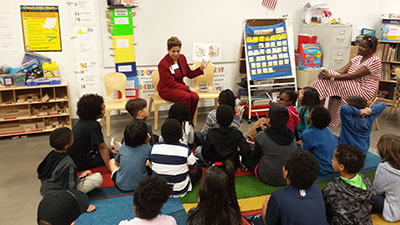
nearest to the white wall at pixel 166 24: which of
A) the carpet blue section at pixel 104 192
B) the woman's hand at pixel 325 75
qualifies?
the woman's hand at pixel 325 75

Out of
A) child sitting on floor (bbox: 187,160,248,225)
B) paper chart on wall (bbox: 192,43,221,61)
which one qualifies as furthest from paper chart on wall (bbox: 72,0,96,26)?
child sitting on floor (bbox: 187,160,248,225)

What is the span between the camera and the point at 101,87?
4.99 m

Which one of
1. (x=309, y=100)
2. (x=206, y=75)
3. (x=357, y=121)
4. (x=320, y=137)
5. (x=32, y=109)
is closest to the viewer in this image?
(x=320, y=137)

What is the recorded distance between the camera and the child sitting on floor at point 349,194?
86.4 inches

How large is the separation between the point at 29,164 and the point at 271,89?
3.64 meters

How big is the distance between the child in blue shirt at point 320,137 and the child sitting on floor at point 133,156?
58.9 inches

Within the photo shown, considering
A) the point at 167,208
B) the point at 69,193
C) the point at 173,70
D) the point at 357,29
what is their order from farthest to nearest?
the point at 357,29, the point at 173,70, the point at 167,208, the point at 69,193

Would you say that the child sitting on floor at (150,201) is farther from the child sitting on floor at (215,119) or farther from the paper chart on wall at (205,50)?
the paper chart on wall at (205,50)

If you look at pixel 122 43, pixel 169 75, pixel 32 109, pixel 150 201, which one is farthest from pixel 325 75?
pixel 32 109

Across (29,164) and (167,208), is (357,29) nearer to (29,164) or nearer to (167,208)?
(167,208)

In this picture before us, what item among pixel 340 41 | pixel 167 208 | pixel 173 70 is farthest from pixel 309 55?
pixel 167 208

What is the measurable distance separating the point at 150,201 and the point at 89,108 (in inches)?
57.6

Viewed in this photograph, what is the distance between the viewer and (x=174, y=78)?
4.74m

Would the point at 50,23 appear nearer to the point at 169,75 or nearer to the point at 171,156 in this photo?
the point at 169,75
